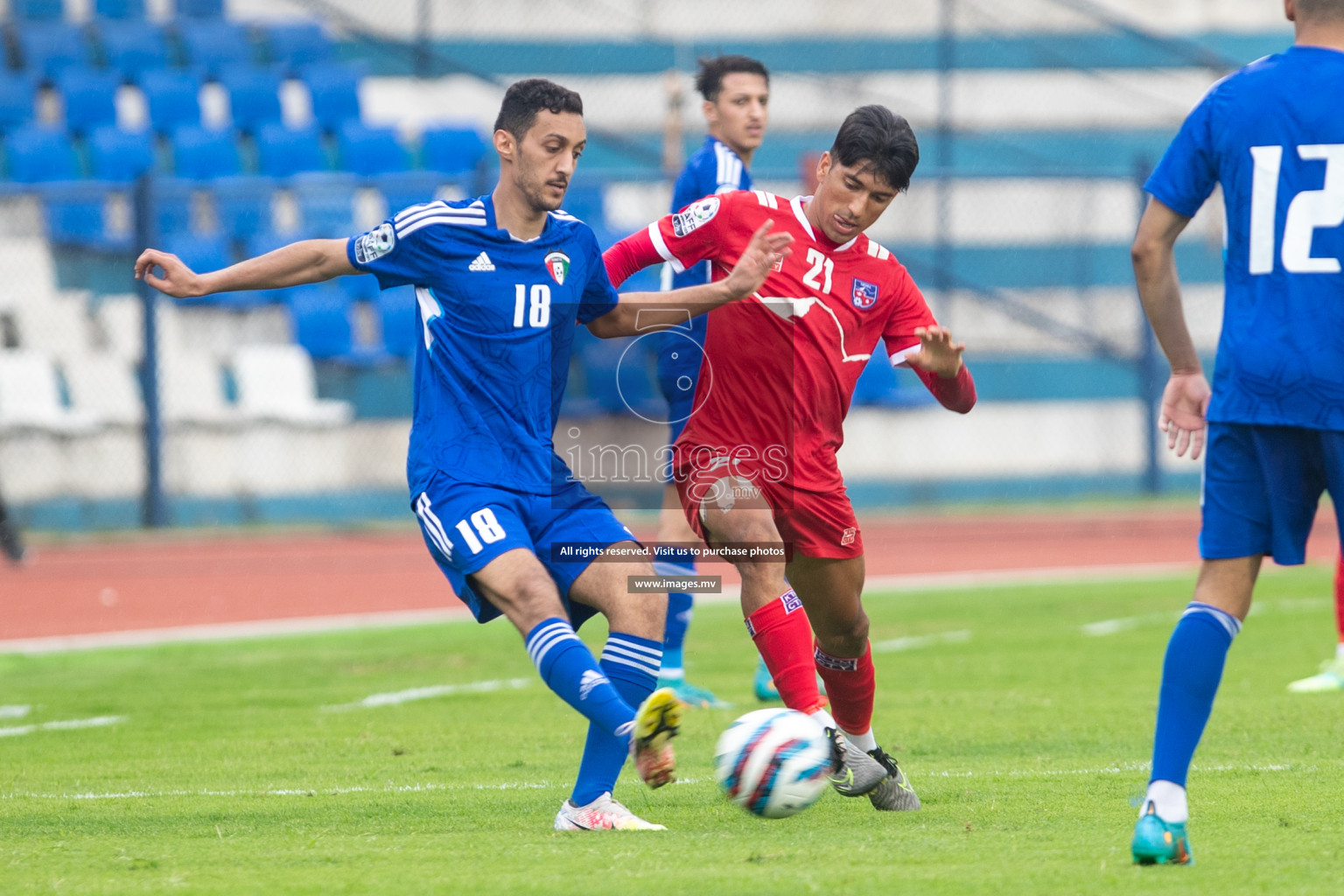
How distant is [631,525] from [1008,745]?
916 centimetres

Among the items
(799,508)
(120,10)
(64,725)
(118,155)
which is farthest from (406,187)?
(799,508)

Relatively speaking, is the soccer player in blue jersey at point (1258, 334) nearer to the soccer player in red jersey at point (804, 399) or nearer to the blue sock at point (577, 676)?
the soccer player in red jersey at point (804, 399)

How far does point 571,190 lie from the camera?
16.9 metres

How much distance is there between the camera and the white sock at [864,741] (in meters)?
5.20

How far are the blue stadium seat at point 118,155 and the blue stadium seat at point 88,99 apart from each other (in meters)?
0.29

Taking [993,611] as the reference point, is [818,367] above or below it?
above

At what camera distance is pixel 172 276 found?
4777 millimetres

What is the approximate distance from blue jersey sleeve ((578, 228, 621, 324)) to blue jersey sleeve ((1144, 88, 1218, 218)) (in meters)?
1.75

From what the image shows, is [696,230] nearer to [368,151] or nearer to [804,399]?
[804,399]

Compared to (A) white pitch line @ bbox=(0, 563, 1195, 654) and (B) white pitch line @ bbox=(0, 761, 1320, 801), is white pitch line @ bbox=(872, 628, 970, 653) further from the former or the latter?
(B) white pitch line @ bbox=(0, 761, 1320, 801)

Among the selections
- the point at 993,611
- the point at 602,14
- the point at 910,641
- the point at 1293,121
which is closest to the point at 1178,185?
the point at 1293,121

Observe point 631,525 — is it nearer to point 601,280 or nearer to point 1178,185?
point 601,280

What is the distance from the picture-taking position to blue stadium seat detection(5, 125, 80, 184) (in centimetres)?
1675

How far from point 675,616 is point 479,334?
116 inches
